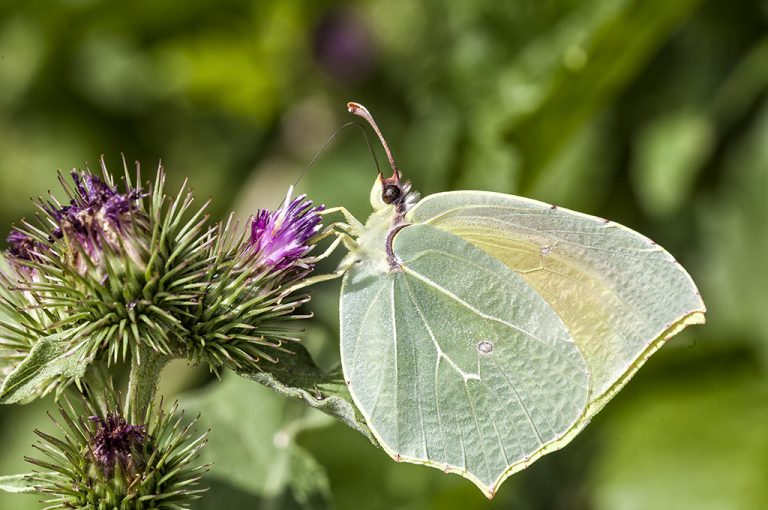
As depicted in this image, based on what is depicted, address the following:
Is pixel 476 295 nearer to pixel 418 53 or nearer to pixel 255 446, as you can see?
pixel 255 446

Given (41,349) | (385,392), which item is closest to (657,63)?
(385,392)

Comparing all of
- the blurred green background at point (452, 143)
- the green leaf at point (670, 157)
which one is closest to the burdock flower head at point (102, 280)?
the blurred green background at point (452, 143)

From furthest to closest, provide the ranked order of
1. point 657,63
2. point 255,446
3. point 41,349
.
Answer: point 657,63, point 255,446, point 41,349

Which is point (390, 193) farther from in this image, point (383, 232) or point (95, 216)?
point (95, 216)

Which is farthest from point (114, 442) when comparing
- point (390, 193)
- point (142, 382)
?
point (390, 193)

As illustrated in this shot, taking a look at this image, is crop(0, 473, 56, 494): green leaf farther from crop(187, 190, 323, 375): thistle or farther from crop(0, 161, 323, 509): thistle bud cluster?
crop(187, 190, 323, 375): thistle

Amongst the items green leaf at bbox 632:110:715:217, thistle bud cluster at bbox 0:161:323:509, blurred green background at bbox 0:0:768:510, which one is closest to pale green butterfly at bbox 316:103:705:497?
thistle bud cluster at bbox 0:161:323:509

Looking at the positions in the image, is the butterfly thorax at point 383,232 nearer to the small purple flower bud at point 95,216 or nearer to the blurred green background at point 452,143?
the blurred green background at point 452,143
